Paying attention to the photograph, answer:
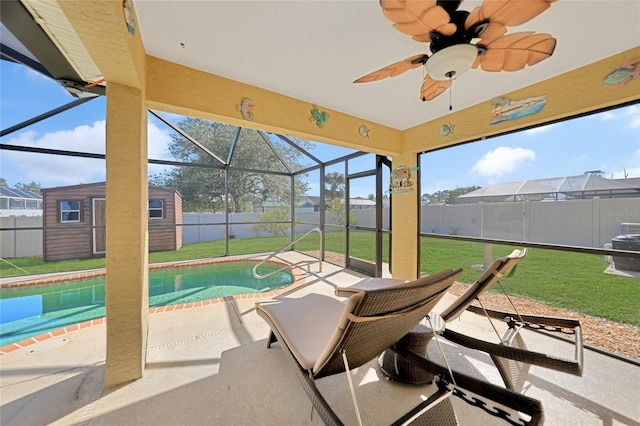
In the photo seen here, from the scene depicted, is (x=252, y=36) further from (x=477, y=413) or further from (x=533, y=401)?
(x=477, y=413)

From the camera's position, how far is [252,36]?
1802 millimetres

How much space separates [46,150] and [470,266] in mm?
8815

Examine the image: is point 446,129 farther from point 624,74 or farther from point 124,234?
point 124,234

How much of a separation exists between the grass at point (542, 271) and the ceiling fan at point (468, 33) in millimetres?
2005

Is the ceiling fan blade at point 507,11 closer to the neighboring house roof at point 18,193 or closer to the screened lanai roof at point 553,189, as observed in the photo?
the screened lanai roof at point 553,189

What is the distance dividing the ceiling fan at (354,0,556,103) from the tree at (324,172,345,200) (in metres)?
3.79

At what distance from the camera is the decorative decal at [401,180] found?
12.8ft

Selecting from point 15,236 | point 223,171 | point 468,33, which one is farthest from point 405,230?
point 15,236

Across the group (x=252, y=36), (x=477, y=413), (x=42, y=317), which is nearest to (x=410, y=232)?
(x=477, y=413)

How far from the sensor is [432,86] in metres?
2.02

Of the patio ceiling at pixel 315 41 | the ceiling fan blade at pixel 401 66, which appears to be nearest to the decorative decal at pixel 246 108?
the patio ceiling at pixel 315 41

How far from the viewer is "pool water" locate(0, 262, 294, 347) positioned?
339 cm

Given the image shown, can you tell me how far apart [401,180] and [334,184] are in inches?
81.8

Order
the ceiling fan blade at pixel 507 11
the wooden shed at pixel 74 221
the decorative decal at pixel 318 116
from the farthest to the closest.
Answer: the wooden shed at pixel 74 221, the decorative decal at pixel 318 116, the ceiling fan blade at pixel 507 11
